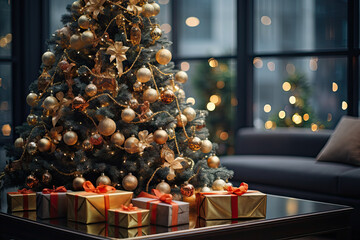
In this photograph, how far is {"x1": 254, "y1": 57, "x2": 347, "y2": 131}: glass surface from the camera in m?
4.99

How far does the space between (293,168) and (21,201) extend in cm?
217

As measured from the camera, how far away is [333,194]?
3.66 meters

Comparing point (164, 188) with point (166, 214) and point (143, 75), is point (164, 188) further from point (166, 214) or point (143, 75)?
point (143, 75)

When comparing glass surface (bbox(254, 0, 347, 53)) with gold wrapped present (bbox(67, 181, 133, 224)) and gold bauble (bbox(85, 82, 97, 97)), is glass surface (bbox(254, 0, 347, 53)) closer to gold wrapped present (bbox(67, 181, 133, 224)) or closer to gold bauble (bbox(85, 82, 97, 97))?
gold bauble (bbox(85, 82, 97, 97))

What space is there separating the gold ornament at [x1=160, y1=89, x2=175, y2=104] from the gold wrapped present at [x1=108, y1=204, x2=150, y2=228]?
69cm

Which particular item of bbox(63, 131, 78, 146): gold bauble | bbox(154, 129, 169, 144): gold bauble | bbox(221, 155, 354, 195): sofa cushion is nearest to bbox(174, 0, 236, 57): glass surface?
bbox(221, 155, 354, 195): sofa cushion

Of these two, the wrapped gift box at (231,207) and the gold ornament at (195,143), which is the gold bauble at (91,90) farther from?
the wrapped gift box at (231,207)

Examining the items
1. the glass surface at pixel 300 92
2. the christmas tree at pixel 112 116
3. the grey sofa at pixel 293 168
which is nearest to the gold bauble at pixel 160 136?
the christmas tree at pixel 112 116

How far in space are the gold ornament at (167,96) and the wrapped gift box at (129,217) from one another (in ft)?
2.26

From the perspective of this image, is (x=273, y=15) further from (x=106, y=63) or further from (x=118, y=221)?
(x=118, y=221)

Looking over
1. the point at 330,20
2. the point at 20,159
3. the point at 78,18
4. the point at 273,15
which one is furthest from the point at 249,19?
the point at 20,159

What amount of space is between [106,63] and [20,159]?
0.70 metres

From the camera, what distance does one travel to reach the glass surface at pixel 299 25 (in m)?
4.95

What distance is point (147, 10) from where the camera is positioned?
9.07 feet
